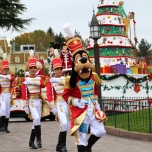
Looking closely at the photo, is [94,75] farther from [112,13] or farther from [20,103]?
[112,13]

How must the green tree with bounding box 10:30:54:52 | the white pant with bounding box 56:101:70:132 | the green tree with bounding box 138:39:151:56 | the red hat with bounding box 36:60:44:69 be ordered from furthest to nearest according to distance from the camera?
1. the green tree with bounding box 138:39:151:56
2. the green tree with bounding box 10:30:54:52
3. the red hat with bounding box 36:60:44:69
4. the white pant with bounding box 56:101:70:132

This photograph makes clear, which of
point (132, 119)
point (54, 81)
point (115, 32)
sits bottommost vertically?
point (132, 119)

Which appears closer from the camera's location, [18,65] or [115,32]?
[115,32]

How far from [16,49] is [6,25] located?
235ft

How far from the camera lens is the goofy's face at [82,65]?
8047mm

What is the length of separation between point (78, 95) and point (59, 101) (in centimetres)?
231

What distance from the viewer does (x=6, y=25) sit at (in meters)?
28.8

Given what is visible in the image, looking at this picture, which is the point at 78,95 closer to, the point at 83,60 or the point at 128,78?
the point at 83,60

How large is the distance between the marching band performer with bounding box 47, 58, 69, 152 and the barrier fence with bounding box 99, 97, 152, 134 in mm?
2658

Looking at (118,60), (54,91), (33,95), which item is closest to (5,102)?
(33,95)

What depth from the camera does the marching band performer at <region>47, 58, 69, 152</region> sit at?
1042 centimetres

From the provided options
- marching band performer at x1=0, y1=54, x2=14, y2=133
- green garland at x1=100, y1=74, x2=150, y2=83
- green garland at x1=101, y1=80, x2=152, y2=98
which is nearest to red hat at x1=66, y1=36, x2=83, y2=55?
marching band performer at x1=0, y1=54, x2=14, y2=133

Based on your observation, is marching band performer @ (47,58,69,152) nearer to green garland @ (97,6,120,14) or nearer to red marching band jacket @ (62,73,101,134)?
red marching band jacket @ (62,73,101,134)

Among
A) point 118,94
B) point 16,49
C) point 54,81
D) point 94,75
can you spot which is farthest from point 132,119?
point 16,49
